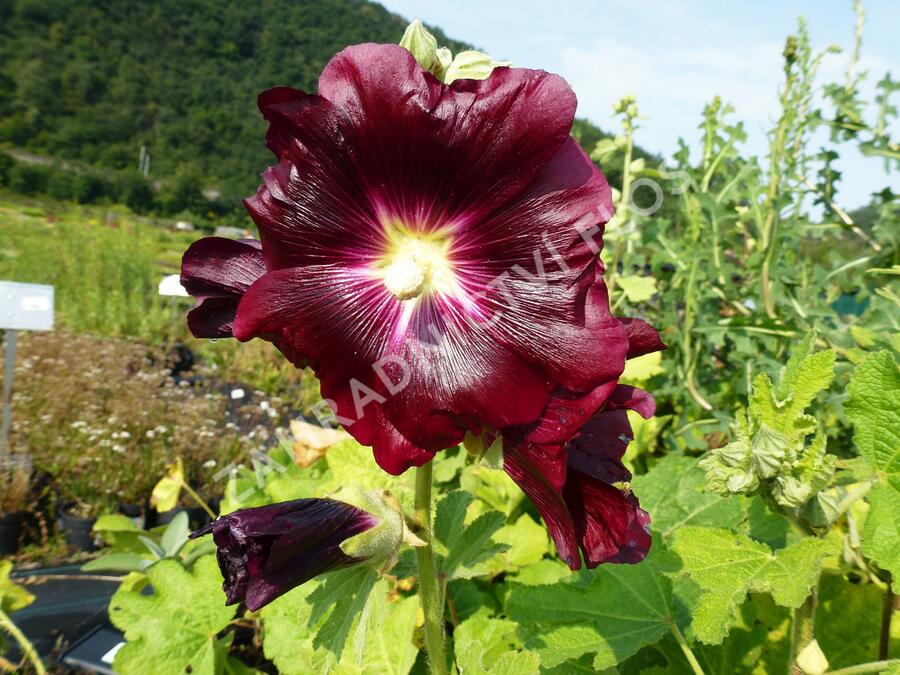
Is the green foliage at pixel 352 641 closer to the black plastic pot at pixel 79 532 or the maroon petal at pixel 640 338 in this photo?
the maroon petal at pixel 640 338

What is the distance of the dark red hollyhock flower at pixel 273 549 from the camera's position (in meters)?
0.52

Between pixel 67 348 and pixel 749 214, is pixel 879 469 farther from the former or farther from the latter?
pixel 67 348

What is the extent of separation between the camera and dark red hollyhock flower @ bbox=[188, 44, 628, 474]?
1.54 feet

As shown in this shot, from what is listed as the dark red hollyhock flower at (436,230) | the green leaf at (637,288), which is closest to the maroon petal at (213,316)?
the dark red hollyhock flower at (436,230)

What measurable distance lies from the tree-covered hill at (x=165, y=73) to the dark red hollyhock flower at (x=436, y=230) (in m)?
52.1

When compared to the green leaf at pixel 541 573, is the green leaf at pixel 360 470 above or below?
above

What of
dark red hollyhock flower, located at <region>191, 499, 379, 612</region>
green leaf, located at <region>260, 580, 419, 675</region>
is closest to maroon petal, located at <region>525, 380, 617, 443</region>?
dark red hollyhock flower, located at <region>191, 499, 379, 612</region>

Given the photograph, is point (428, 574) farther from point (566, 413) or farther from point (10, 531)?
point (10, 531)

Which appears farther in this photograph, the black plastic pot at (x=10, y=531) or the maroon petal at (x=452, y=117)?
the black plastic pot at (x=10, y=531)

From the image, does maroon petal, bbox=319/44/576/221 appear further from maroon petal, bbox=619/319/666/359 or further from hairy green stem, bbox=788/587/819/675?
hairy green stem, bbox=788/587/819/675

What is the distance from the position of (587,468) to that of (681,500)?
1.96ft

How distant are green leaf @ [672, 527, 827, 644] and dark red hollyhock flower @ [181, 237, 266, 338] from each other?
0.52 metres

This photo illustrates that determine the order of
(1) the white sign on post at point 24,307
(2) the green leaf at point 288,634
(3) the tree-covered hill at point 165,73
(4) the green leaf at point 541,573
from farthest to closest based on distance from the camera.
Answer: (3) the tree-covered hill at point 165,73
(1) the white sign on post at point 24,307
(4) the green leaf at point 541,573
(2) the green leaf at point 288,634

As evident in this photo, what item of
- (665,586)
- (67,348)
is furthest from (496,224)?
(67,348)
